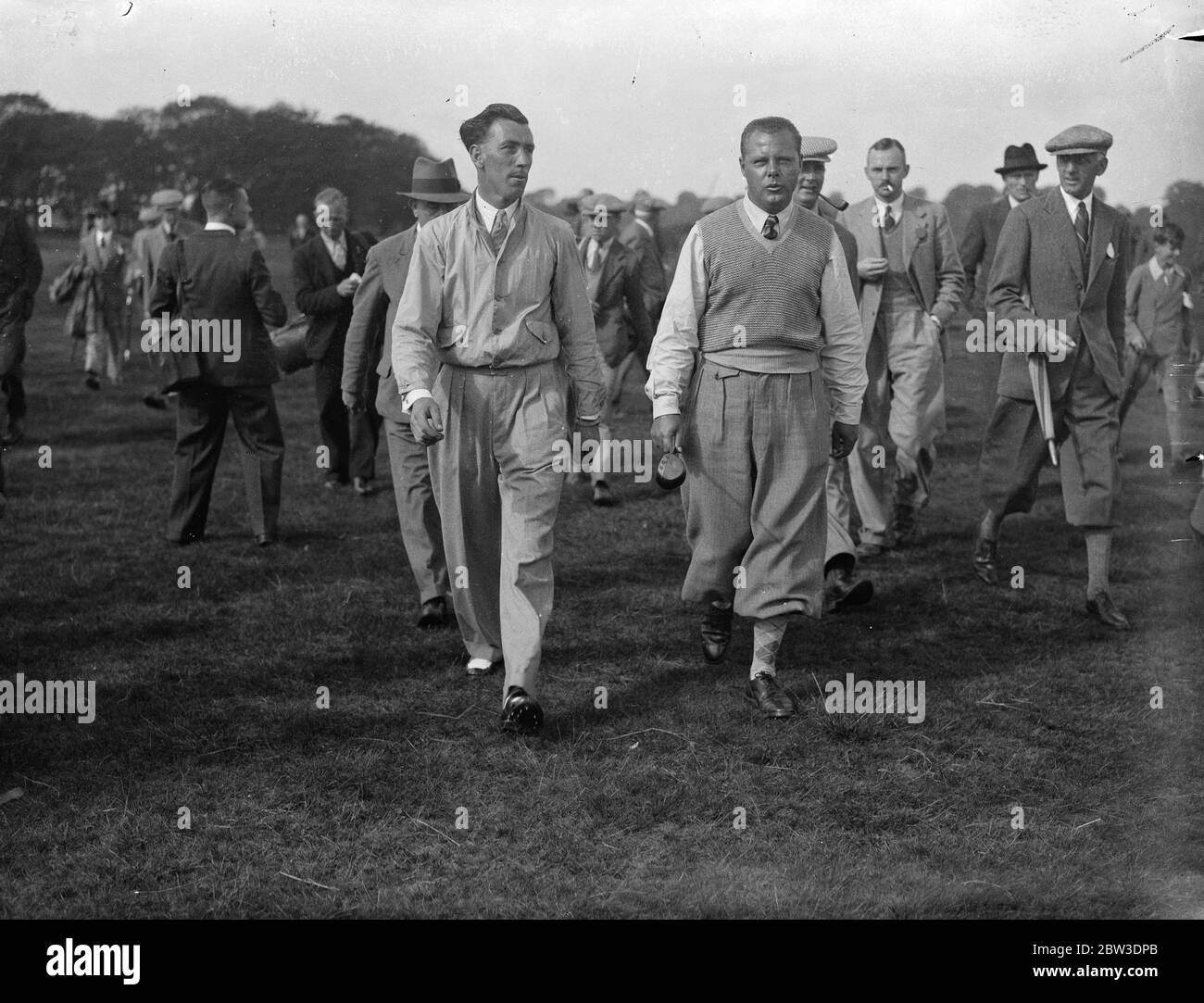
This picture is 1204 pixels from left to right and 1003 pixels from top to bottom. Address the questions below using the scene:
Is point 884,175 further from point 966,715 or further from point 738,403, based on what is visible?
point 966,715

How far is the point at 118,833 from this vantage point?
16.4 ft

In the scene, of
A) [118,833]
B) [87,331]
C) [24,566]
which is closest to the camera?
[118,833]

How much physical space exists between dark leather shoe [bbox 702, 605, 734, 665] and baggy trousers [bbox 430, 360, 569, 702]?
0.86m

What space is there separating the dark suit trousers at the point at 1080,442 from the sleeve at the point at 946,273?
40.5 inches

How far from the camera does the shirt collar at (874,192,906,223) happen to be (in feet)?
29.2

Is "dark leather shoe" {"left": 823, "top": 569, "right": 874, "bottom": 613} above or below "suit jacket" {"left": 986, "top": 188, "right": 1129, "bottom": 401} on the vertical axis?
below

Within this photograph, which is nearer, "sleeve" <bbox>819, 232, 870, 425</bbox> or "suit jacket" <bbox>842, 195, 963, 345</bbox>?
"sleeve" <bbox>819, 232, 870, 425</bbox>

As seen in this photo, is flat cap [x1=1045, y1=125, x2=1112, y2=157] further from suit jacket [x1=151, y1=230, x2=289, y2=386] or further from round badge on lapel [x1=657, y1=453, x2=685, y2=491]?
suit jacket [x1=151, y1=230, x2=289, y2=386]

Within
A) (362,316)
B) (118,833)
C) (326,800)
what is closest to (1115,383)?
(362,316)

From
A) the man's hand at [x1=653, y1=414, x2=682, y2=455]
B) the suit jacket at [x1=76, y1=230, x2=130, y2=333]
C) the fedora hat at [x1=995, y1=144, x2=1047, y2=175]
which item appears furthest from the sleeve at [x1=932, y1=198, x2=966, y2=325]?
the suit jacket at [x1=76, y1=230, x2=130, y2=333]

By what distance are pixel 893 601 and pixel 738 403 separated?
90.8 inches

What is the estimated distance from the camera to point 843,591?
786 centimetres

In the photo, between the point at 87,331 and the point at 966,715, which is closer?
the point at 966,715
